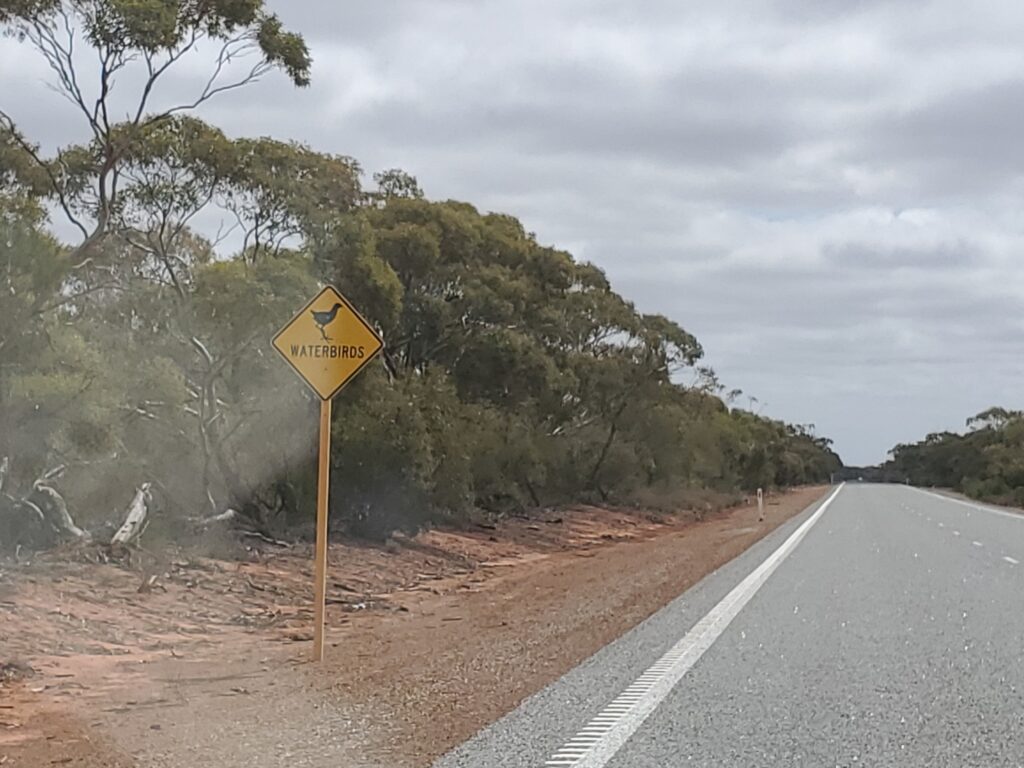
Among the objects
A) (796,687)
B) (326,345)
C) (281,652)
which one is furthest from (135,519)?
(796,687)

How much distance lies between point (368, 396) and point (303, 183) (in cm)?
663

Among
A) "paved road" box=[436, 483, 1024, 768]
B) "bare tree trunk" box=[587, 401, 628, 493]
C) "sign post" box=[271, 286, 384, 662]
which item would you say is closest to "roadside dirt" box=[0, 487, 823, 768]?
"paved road" box=[436, 483, 1024, 768]

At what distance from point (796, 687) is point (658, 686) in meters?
1.21

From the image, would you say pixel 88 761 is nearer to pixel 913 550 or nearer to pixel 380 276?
pixel 380 276

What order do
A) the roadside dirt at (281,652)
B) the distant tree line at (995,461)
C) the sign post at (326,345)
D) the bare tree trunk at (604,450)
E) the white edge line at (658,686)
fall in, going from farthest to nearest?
the distant tree line at (995,461) < the bare tree trunk at (604,450) < the sign post at (326,345) < the roadside dirt at (281,652) < the white edge line at (658,686)

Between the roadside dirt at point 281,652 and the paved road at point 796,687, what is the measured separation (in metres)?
0.59

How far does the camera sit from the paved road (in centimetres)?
946

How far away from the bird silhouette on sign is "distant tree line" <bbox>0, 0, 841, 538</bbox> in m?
8.99

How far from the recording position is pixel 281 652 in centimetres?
1650

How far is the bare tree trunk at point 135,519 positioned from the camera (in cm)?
2316

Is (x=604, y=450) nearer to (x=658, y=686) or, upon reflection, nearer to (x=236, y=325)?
(x=236, y=325)

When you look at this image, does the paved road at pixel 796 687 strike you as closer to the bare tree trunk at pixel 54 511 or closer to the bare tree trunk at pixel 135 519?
the bare tree trunk at pixel 135 519

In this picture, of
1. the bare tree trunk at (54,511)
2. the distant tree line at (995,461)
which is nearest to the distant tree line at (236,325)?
the bare tree trunk at (54,511)

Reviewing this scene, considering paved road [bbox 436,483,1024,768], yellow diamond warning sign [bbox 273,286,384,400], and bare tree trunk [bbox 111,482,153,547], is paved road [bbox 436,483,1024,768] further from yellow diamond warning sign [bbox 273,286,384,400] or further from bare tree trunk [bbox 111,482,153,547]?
bare tree trunk [bbox 111,482,153,547]
